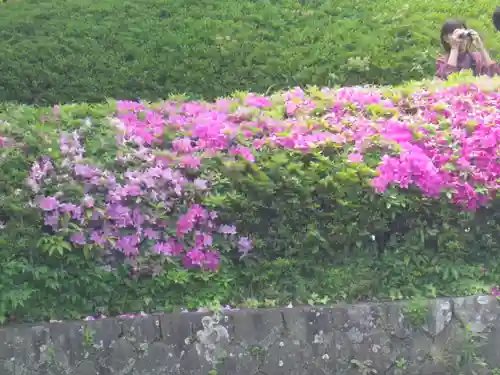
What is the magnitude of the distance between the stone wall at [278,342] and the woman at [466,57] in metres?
2.67

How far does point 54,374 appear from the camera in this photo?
3.41m

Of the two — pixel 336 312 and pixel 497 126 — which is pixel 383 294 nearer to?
pixel 336 312

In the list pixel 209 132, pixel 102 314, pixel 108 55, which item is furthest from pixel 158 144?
pixel 108 55

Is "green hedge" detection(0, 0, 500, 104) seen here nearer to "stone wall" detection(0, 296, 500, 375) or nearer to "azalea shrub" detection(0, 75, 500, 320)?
"azalea shrub" detection(0, 75, 500, 320)

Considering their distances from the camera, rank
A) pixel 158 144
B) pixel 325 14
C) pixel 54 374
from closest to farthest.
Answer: pixel 54 374, pixel 158 144, pixel 325 14

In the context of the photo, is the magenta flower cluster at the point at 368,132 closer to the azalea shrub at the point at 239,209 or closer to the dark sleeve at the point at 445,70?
the azalea shrub at the point at 239,209

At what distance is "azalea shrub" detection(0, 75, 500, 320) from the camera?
3.52m

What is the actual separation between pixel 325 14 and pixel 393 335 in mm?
4289

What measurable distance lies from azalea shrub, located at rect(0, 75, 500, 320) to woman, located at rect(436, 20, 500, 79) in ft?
5.85

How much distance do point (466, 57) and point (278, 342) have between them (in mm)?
3390

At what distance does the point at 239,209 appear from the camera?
3736 mm

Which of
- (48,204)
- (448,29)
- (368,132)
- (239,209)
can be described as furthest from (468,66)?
(48,204)

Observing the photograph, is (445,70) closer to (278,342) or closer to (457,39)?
(457,39)

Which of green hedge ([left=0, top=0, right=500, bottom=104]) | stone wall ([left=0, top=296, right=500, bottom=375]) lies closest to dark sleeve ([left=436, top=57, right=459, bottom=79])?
green hedge ([left=0, top=0, right=500, bottom=104])
